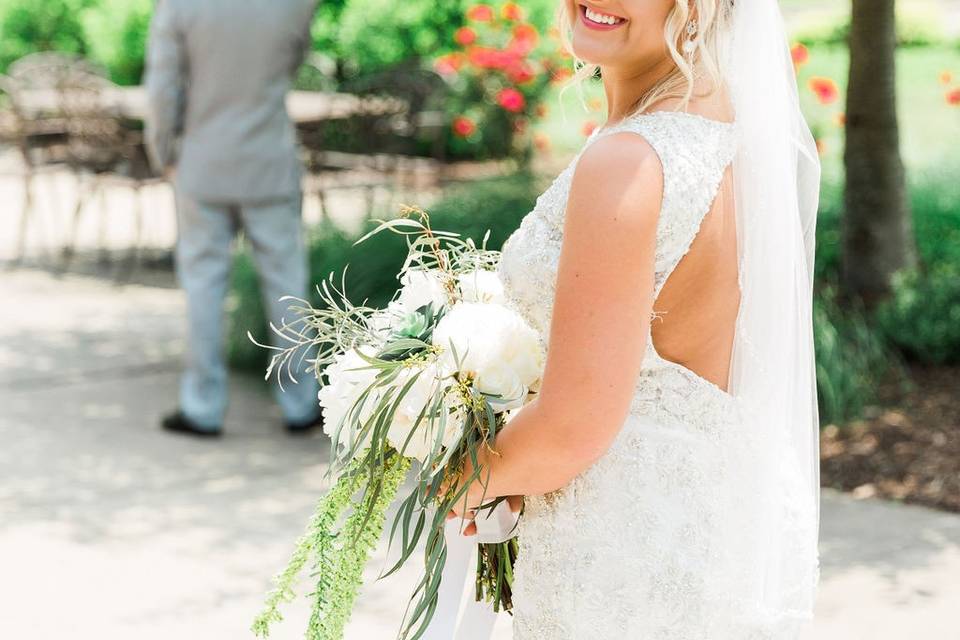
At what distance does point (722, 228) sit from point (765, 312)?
0.19 m

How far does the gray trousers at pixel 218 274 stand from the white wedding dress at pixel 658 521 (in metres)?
4.39

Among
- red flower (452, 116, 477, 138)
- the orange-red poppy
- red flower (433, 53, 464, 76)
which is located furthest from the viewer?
red flower (433, 53, 464, 76)

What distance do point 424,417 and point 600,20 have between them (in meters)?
0.66

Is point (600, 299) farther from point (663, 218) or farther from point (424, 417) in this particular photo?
point (424, 417)

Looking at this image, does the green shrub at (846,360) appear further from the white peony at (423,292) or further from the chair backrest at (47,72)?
the chair backrest at (47,72)

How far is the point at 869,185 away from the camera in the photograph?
6789 millimetres

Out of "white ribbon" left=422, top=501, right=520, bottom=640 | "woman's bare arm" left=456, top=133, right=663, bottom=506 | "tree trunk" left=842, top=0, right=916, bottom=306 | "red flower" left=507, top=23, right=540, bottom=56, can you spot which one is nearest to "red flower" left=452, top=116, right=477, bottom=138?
"red flower" left=507, top=23, right=540, bottom=56

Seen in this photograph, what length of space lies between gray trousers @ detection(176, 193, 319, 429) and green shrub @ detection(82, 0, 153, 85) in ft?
34.2

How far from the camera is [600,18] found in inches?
78.5

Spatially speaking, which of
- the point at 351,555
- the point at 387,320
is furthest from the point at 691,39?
the point at 351,555

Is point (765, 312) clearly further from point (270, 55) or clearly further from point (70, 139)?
point (70, 139)

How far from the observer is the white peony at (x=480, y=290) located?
224 cm

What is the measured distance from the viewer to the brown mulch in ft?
17.9

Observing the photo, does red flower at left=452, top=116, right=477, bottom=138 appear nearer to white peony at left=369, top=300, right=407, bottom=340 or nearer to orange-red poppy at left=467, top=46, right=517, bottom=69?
orange-red poppy at left=467, top=46, right=517, bottom=69
